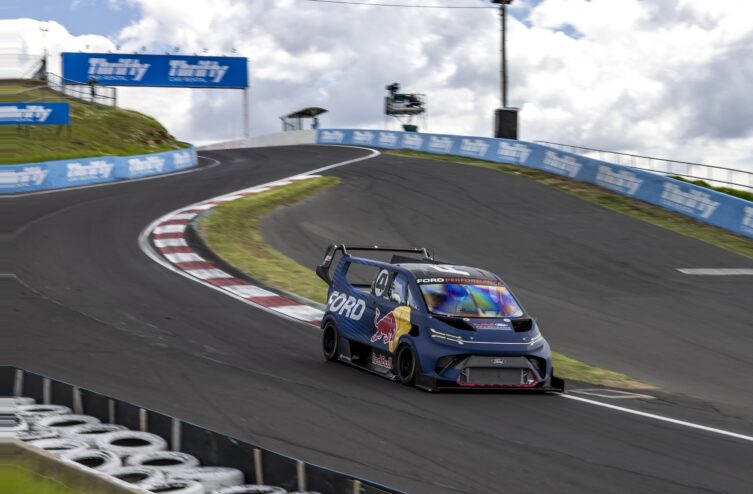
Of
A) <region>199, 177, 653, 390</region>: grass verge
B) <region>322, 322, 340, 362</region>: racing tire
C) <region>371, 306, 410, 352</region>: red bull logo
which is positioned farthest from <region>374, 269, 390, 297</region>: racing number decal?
<region>199, 177, 653, 390</region>: grass verge

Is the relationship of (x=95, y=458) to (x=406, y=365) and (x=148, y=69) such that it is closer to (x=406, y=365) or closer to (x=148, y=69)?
(x=406, y=365)

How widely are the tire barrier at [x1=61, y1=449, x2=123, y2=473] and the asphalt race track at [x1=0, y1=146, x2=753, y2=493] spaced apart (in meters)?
1.89

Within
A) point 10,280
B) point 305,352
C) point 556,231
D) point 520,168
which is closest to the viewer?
point 305,352

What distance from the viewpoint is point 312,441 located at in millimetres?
8992

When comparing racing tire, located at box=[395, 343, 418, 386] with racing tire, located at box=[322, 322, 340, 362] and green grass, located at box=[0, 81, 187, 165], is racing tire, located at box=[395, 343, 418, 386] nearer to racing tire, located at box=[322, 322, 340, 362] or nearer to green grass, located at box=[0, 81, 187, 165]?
racing tire, located at box=[322, 322, 340, 362]

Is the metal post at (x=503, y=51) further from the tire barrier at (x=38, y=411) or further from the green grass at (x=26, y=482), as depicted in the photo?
the green grass at (x=26, y=482)

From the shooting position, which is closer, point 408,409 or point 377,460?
point 377,460

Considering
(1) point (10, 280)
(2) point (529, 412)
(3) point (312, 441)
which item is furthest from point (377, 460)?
(1) point (10, 280)

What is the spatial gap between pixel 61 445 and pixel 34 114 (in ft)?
124

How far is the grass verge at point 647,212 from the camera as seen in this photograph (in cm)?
2814

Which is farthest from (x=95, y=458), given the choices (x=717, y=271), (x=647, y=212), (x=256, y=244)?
(x=647, y=212)

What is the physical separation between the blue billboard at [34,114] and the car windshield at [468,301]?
3390cm

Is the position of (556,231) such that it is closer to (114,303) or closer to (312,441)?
(114,303)

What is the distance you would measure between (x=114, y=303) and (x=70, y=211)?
39.0 ft
